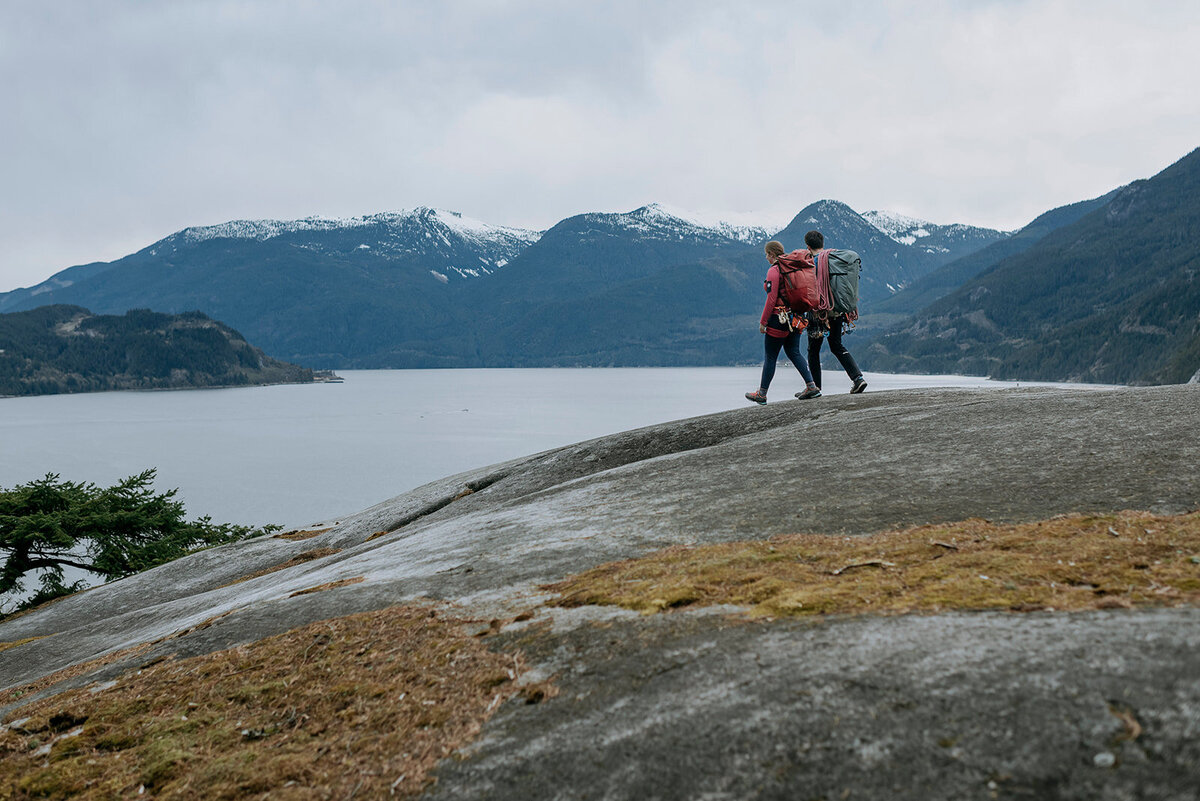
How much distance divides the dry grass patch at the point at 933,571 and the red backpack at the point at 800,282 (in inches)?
433

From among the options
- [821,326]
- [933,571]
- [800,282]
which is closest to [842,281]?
[800,282]

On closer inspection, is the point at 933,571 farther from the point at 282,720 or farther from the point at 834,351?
the point at 834,351

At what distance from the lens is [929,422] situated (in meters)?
13.2

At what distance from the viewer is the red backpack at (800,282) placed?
60.4ft

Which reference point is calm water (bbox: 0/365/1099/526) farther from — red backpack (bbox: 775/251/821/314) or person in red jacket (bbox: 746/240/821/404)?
red backpack (bbox: 775/251/821/314)

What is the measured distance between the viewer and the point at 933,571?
6.49m

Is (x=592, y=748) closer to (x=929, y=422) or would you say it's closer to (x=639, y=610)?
(x=639, y=610)

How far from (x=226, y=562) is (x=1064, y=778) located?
65.4 feet

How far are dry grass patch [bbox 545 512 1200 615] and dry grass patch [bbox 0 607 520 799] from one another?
5.17ft

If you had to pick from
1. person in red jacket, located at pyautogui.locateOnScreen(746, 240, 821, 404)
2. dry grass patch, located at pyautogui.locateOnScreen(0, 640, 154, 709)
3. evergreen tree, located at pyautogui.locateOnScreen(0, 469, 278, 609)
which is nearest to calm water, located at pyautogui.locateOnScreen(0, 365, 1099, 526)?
evergreen tree, located at pyautogui.locateOnScreen(0, 469, 278, 609)

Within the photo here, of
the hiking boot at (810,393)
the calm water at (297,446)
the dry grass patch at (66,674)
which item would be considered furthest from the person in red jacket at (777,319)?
the calm water at (297,446)

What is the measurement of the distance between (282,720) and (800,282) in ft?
50.5

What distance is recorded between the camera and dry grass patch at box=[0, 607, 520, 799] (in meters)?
5.27

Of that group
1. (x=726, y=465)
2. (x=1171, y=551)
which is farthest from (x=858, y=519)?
(x=726, y=465)
